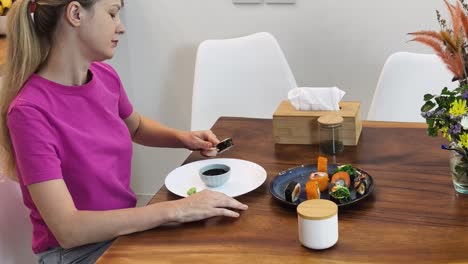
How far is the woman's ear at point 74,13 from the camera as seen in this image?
4.73 feet

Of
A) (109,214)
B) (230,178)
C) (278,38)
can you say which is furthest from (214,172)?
(278,38)

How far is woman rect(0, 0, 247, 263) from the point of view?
1.30 meters

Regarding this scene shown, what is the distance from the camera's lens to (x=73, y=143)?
1.44 m

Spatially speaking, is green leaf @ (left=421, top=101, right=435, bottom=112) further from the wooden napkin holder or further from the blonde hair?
the blonde hair

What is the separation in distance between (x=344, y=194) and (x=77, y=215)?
582 mm

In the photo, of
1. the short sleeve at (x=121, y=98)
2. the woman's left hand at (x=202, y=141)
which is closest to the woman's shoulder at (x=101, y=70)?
the short sleeve at (x=121, y=98)

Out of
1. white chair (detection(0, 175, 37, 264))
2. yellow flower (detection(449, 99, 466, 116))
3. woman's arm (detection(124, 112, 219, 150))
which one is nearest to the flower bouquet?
yellow flower (detection(449, 99, 466, 116))

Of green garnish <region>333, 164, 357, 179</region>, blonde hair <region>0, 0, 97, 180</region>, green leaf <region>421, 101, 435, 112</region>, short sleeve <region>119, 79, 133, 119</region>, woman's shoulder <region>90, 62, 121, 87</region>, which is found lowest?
green garnish <region>333, 164, 357, 179</region>

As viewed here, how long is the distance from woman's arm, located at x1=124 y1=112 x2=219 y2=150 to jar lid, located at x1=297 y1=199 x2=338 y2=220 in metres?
0.61

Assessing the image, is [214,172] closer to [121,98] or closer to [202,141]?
[202,141]

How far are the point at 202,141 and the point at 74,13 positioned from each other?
0.50m

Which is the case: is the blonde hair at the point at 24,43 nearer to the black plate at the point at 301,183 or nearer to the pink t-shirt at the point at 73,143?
the pink t-shirt at the point at 73,143

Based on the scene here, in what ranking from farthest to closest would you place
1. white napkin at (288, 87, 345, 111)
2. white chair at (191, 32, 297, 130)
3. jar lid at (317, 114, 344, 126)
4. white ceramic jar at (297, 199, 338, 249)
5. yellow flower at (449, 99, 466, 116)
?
white chair at (191, 32, 297, 130)
white napkin at (288, 87, 345, 111)
jar lid at (317, 114, 344, 126)
yellow flower at (449, 99, 466, 116)
white ceramic jar at (297, 199, 338, 249)

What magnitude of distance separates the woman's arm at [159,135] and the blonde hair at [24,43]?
424mm
